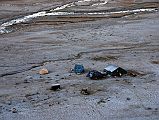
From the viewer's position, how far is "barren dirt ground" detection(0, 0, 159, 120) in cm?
834

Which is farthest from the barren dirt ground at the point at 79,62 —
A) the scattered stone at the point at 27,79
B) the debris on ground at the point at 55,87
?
the debris on ground at the point at 55,87

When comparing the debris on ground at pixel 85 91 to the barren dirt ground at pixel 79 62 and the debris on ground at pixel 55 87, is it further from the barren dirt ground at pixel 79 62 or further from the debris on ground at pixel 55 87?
the debris on ground at pixel 55 87

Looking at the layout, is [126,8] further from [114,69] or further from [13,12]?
[114,69]

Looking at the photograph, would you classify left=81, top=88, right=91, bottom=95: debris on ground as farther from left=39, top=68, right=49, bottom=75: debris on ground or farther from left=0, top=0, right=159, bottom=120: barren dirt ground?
left=39, top=68, right=49, bottom=75: debris on ground

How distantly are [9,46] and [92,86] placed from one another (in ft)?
18.2

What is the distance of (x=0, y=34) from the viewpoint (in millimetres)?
16797

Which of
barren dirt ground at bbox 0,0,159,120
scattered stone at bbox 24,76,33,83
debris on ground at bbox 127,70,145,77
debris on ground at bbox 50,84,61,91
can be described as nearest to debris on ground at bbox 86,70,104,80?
barren dirt ground at bbox 0,0,159,120

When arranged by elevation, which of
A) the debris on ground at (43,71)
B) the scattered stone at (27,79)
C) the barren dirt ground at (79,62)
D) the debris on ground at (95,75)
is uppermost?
the debris on ground at (95,75)

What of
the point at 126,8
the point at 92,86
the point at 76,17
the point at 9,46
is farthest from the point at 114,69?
the point at 126,8

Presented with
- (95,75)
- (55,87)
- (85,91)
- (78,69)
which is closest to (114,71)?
(95,75)

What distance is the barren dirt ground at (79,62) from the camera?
834 centimetres

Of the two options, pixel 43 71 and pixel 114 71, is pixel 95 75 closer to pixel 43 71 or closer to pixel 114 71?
pixel 114 71

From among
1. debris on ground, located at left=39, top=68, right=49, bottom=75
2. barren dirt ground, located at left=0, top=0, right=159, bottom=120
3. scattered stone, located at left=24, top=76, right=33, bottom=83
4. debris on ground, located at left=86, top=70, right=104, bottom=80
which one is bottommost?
barren dirt ground, located at left=0, top=0, right=159, bottom=120

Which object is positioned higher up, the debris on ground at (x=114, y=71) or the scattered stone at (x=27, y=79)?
the debris on ground at (x=114, y=71)
